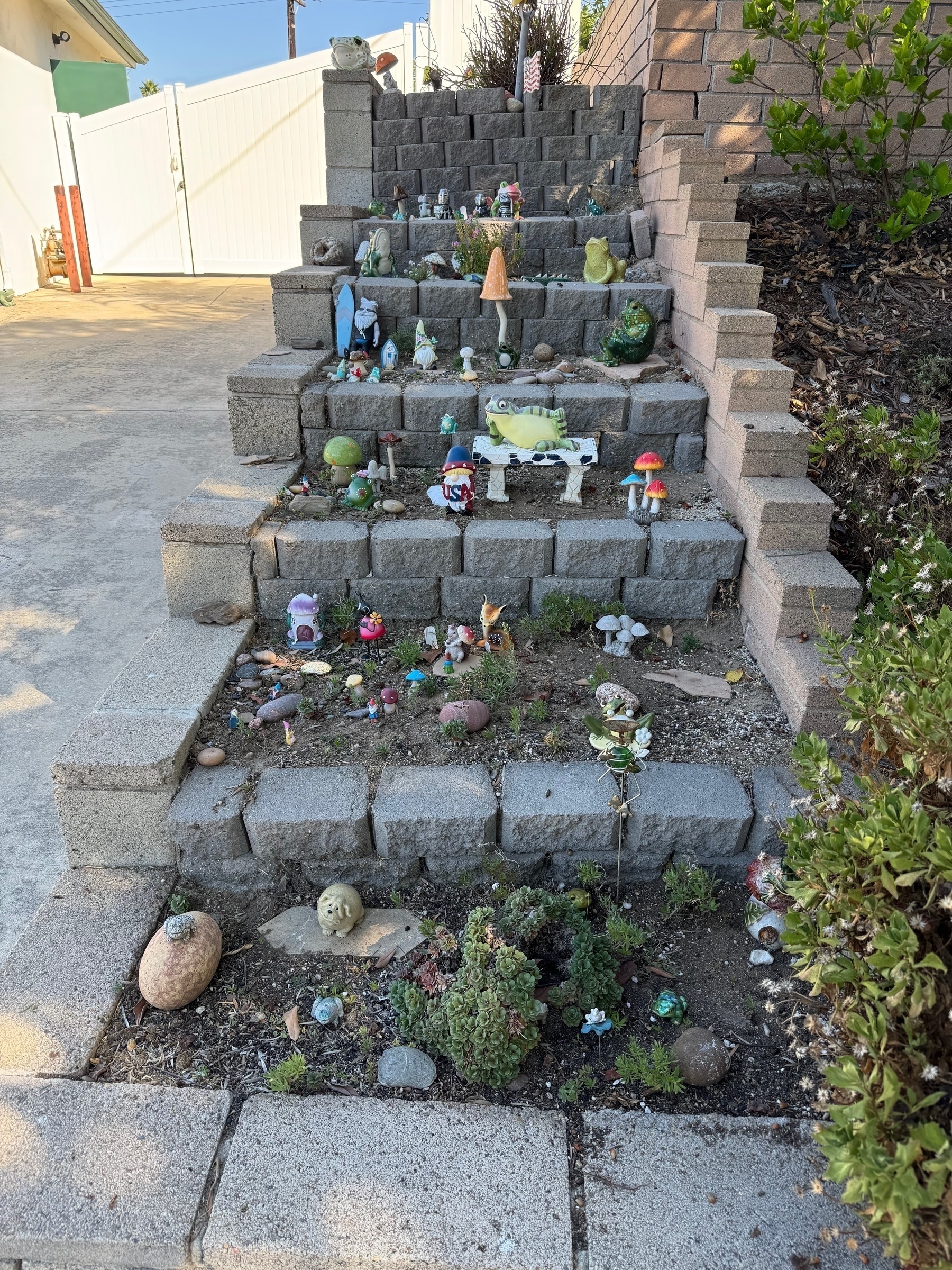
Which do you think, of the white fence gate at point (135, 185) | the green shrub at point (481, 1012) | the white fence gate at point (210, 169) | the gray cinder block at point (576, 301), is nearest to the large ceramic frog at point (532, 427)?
the gray cinder block at point (576, 301)

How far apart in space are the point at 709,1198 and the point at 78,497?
4.87 m

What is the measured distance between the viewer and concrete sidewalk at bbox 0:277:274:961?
3115mm

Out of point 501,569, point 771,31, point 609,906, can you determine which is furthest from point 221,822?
point 771,31

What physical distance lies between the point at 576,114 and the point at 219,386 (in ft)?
11.8

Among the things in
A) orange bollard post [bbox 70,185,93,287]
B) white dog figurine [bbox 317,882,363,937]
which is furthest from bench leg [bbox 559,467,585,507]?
orange bollard post [bbox 70,185,93,287]

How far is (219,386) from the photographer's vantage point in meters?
7.55

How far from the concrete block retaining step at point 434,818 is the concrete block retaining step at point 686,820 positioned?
435 millimetres

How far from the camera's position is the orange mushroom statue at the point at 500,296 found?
4.70 metres

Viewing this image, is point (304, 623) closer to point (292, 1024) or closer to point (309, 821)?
point (309, 821)

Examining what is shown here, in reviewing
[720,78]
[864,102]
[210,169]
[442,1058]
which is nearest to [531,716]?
[442,1058]

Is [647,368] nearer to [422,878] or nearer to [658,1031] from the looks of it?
[422,878]

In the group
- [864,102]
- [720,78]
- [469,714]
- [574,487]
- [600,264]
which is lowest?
[469,714]

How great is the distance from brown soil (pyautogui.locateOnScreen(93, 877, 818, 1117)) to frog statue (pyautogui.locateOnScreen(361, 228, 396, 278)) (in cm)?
409

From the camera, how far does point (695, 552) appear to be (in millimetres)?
3523
